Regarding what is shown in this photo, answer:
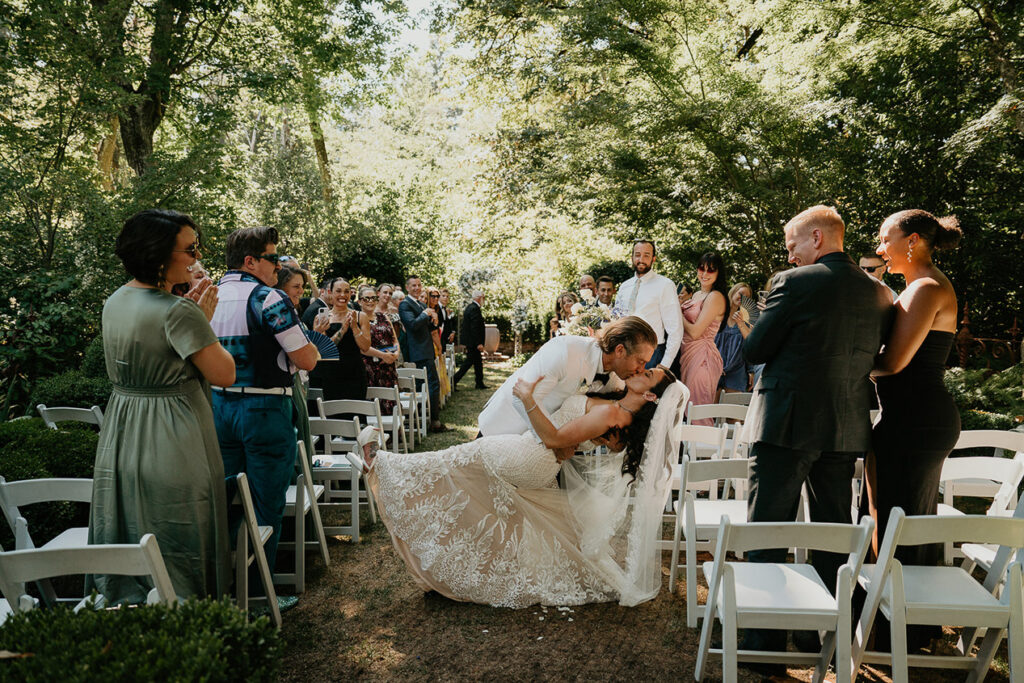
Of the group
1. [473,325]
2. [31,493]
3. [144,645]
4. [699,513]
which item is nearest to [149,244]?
[31,493]

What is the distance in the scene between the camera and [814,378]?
323cm

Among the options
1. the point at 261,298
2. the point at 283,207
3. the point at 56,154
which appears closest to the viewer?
the point at 261,298

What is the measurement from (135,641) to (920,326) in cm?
341

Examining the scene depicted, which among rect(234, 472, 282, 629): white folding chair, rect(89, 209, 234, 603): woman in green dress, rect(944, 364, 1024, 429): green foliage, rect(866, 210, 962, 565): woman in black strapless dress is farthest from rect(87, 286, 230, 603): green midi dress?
rect(944, 364, 1024, 429): green foliage

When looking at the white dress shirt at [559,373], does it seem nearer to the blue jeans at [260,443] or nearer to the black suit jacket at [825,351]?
the black suit jacket at [825,351]

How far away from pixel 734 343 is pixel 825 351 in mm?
4433

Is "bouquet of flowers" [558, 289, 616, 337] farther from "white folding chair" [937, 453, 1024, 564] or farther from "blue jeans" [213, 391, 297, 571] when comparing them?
"blue jeans" [213, 391, 297, 571]

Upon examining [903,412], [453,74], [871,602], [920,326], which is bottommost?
[871,602]

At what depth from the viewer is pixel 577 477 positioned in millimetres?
4199

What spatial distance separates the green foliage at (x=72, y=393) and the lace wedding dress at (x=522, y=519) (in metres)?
3.66

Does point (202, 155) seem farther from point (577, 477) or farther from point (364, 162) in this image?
point (364, 162)

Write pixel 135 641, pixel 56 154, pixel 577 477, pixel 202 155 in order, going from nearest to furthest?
pixel 135 641 < pixel 577 477 < pixel 56 154 < pixel 202 155

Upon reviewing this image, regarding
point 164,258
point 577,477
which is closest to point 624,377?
point 577,477

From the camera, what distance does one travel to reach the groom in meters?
3.79
